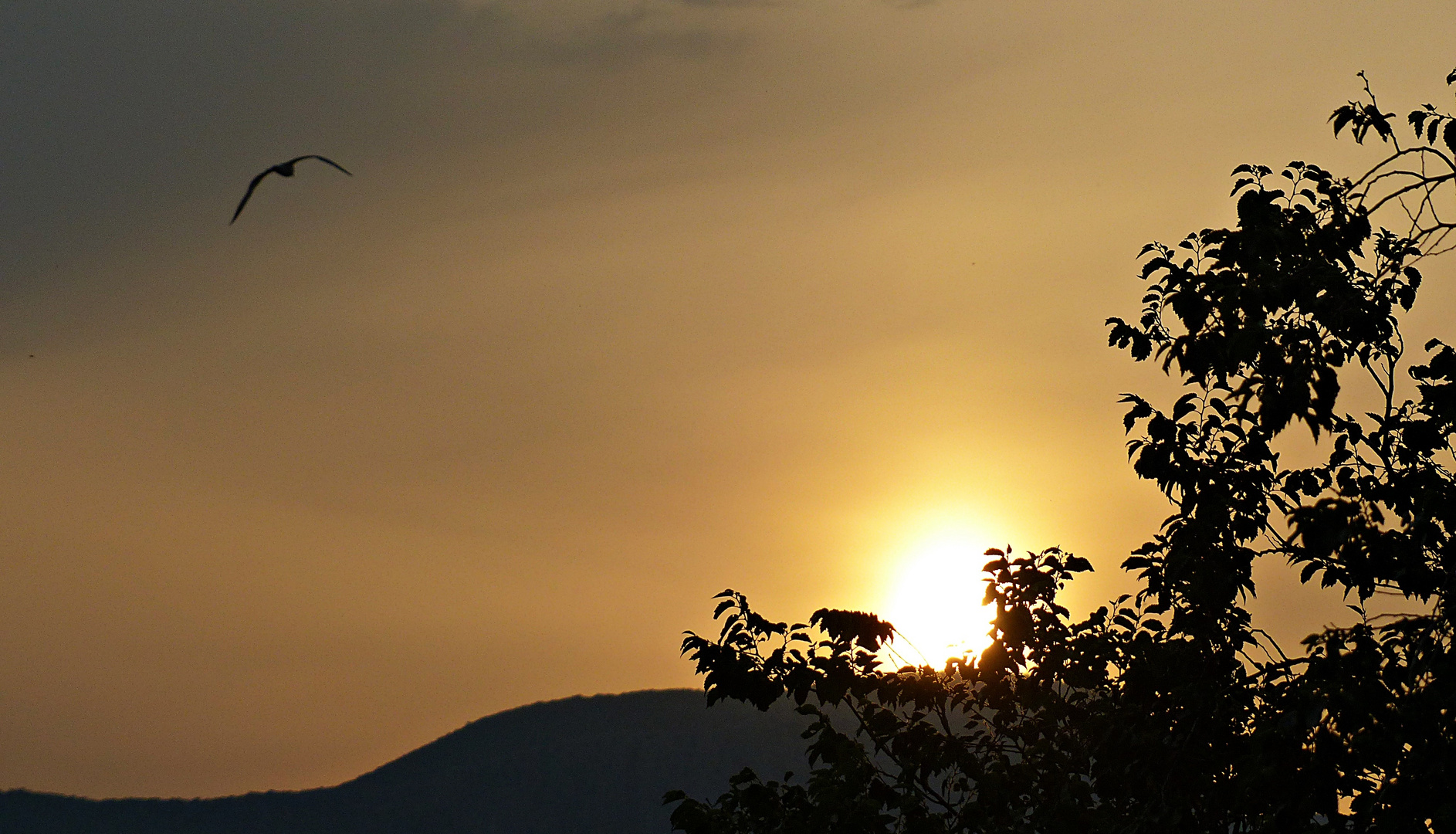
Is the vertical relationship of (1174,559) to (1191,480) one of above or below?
below

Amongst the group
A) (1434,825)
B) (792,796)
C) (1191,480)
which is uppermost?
(1191,480)

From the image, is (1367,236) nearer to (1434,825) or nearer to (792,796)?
(1434,825)

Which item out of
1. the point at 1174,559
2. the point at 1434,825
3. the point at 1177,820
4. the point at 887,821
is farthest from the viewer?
the point at 887,821

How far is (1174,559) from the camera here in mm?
14570

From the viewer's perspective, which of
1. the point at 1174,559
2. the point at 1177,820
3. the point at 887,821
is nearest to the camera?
the point at 1177,820

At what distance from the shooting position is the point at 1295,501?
14852 mm

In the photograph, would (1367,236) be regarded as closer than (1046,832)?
Yes

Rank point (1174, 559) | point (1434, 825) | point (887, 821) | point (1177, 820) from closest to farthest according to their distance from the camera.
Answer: point (1434, 825)
point (1177, 820)
point (1174, 559)
point (887, 821)

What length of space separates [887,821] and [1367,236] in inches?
343

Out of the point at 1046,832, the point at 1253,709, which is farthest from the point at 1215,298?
the point at 1046,832

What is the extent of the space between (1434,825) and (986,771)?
7.31 meters

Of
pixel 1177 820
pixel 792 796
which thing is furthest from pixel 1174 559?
pixel 792 796

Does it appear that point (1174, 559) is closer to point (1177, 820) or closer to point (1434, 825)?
point (1177, 820)

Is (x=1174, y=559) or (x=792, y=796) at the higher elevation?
(x=1174, y=559)
